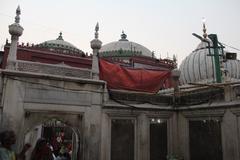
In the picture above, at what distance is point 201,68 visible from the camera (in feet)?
50.7

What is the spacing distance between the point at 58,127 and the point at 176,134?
33.5 ft

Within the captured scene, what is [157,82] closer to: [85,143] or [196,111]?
[196,111]

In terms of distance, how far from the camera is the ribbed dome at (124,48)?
2448cm

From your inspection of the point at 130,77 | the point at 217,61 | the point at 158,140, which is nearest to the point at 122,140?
the point at 158,140

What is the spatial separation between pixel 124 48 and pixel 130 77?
51.1 ft

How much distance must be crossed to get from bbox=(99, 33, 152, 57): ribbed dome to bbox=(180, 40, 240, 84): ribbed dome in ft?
27.4

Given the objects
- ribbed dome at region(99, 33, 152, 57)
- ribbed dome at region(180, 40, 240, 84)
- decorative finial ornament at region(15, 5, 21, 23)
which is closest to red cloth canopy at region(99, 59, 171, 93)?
decorative finial ornament at region(15, 5, 21, 23)

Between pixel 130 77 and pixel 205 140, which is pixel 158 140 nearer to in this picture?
pixel 205 140

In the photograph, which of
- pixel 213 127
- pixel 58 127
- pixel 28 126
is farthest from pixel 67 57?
pixel 213 127

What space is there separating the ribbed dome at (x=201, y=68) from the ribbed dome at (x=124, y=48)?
8.34 metres

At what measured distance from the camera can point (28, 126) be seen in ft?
25.6

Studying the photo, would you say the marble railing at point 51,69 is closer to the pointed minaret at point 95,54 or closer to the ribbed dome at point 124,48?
the pointed minaret at point 95,54

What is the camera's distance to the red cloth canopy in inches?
374

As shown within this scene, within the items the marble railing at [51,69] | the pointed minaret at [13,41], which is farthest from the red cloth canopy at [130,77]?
the pointed minaret at [13,41]
